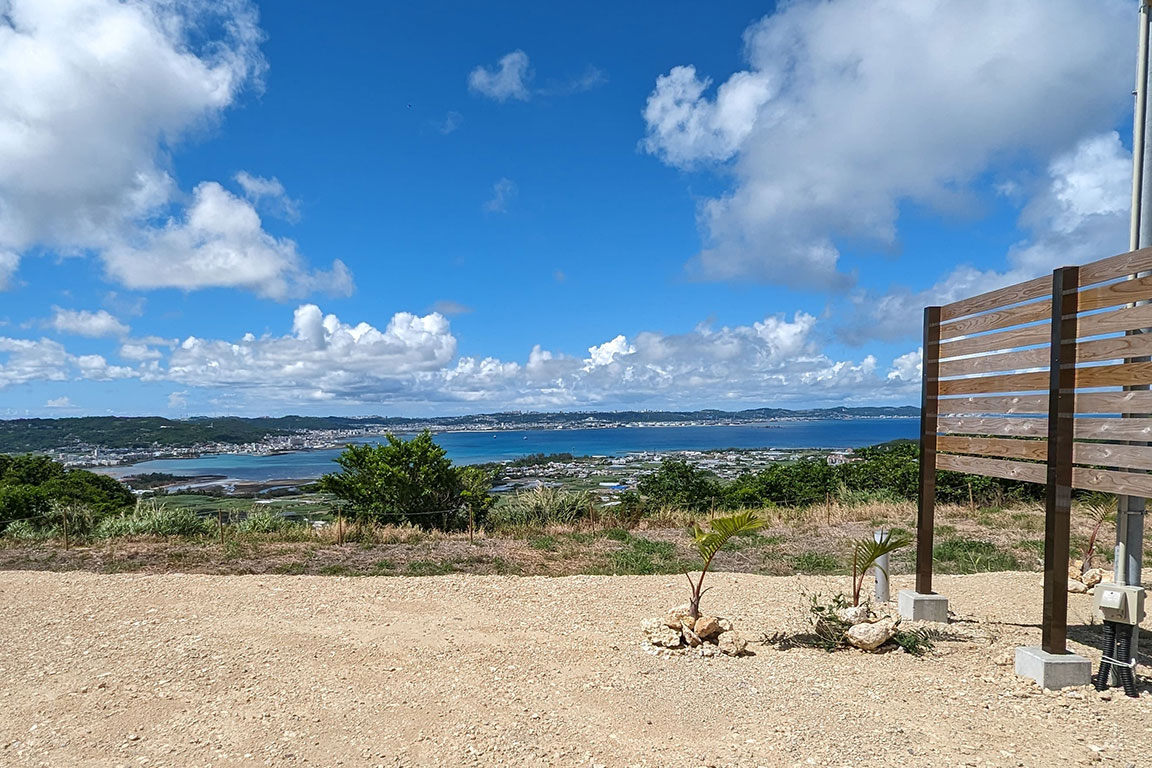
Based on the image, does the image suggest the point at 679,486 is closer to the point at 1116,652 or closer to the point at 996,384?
the point at 996,384

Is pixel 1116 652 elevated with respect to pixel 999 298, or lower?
lower

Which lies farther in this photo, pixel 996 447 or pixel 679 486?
pixel 679 486

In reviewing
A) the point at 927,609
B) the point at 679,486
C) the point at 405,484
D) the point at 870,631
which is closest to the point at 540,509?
the point at 405,484

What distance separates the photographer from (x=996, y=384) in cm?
493

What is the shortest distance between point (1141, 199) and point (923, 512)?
2708 millimetres

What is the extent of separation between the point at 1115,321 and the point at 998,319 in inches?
41.0

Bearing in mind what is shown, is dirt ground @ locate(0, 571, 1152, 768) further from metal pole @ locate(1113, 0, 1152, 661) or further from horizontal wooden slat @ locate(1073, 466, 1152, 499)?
horizontal wooden slat @ locate(1073, 466, 1152, 499)

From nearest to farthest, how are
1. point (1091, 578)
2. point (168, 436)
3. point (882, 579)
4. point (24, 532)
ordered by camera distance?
point (882, 579) < point (1091, 578) < point (24, 532) < point (168, 436)

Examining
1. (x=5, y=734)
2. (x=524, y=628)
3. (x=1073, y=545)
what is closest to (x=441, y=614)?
(x=524, y=628)

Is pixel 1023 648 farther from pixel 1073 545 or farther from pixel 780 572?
pixel 1073 545

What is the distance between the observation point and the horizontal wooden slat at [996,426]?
4.53 metres

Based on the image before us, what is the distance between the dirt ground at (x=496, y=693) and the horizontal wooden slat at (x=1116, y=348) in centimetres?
194

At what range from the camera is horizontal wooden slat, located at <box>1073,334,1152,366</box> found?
3.77 m

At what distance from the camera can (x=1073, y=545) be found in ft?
30.1
